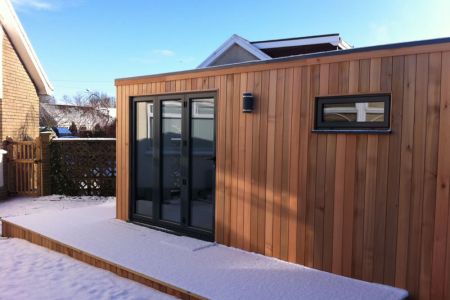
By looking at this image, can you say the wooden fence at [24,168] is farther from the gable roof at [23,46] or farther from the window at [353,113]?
the window at [353,113]

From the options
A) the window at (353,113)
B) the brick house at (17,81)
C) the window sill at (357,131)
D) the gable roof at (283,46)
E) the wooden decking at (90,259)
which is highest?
the gable roof at (283,46)

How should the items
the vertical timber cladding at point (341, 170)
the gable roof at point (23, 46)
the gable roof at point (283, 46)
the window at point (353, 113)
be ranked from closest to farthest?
the vertical timber cladding at point (341, 170), the window at point (353, 113), the gable roof at point (23, 46), the gable roof at point (283, 46)

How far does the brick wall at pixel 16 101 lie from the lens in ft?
29.7

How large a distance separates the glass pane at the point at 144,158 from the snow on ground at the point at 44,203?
2419 mm

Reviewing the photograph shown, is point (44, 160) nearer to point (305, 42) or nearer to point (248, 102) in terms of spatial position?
point (248, 102)

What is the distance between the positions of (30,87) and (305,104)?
8.70 metres

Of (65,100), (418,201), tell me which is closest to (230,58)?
(418,201)

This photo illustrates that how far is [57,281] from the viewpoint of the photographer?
3918mm

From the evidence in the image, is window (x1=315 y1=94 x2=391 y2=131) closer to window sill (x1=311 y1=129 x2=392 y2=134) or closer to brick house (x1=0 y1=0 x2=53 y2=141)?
window sill (x1=311 y1=129 x2=392 y2=134)

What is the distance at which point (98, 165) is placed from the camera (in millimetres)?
8844

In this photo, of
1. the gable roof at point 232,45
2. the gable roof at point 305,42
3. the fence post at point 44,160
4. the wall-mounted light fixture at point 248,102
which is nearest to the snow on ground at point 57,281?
the wall-mounted light fixture at point 248,102

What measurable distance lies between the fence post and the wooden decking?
3101 millimetres

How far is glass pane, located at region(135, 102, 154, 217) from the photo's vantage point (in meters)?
5.38

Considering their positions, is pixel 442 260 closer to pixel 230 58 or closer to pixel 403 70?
pixel 403 70
